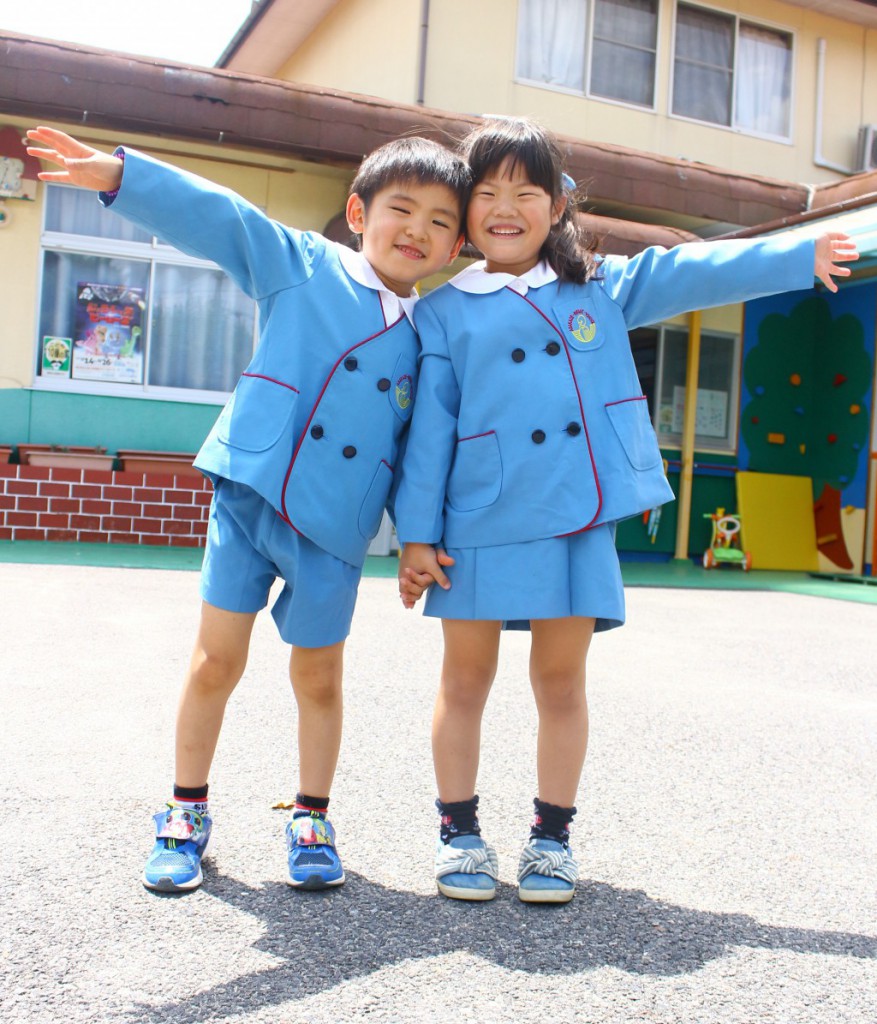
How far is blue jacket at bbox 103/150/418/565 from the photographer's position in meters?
2.03

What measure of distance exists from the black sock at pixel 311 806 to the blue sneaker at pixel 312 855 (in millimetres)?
11

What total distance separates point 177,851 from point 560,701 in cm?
83

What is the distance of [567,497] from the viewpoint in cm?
213

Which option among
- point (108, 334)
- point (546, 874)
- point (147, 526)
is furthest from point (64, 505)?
point (546, 874)

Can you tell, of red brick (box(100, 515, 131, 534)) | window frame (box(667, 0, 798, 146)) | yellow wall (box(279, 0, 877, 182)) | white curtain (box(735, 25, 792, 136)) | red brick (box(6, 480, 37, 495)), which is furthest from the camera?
white curtain (box(735, 25, 792, 136))

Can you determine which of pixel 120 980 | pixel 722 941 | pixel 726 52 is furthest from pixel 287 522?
pixel 726 52

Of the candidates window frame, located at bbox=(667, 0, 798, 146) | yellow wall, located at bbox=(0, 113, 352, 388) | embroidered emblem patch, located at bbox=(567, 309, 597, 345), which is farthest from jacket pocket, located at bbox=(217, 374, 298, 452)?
window frame, located at bbox=(667, 0, 798, 146)

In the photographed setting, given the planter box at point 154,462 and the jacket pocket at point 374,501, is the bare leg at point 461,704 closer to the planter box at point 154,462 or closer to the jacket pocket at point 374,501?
the jacket pocket at point 374,501

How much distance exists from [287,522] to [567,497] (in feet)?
1.86

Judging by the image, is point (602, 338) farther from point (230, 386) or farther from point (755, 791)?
point (230, 386)

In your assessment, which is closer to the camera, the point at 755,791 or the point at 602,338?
the point at 602,338

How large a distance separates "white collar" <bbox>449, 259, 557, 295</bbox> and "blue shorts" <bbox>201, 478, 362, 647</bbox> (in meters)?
0.63

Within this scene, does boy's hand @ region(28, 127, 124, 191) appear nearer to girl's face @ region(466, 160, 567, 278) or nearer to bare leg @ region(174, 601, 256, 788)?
girl's face @ region(466, 160, 567, 278)

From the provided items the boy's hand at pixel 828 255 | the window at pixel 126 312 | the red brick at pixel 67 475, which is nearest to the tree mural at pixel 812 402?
the window at pixel 126 312
